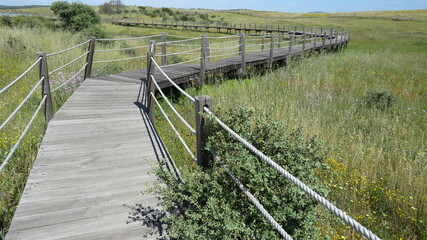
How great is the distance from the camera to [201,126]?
3449 mm

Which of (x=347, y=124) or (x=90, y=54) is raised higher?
(x=90, y=54)

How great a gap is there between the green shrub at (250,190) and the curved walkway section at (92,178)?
49cm

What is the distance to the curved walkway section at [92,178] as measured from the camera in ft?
9.78

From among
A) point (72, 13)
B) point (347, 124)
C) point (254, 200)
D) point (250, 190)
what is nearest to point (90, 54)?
point (347, 124)

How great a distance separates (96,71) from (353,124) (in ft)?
25.5

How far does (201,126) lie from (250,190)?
971 mm

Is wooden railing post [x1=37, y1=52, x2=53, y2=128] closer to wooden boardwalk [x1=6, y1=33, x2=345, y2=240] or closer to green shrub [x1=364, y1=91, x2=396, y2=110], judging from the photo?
wooden boardwalk [x1=6, y1=33, x2=345, y2=240]

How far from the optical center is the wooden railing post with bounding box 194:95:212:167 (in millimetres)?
3338

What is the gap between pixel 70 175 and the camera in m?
3.86

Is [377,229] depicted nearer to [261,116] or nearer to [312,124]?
[261,116]

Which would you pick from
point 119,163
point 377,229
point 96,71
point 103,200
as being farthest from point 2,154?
point 96,71

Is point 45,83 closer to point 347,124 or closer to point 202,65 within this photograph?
point 202,65

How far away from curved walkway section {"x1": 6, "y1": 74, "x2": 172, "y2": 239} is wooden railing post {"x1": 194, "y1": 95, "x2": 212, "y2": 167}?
2.28 ft

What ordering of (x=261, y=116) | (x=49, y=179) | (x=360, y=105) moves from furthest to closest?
(x=360, y=105) → (x=49, y=179) → (x=261, y=116)
